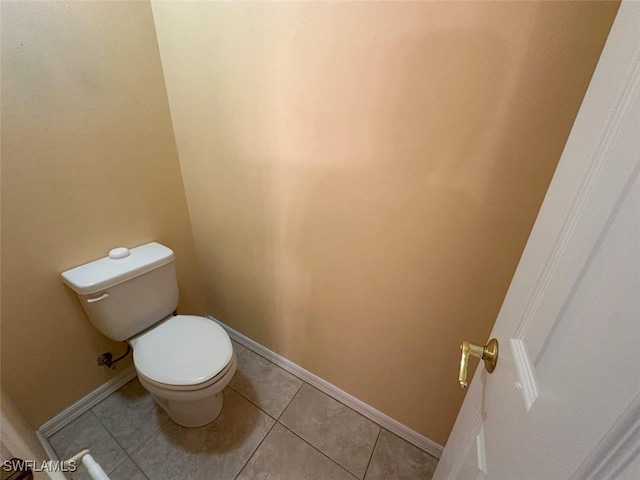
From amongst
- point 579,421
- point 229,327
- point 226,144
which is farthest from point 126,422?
point 579,421

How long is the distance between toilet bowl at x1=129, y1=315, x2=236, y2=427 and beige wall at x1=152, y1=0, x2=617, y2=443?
37cm

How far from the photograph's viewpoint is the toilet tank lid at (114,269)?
1.08m

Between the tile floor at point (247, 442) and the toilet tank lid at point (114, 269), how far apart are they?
0.72 m

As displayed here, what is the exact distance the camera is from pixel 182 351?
3.77 ft

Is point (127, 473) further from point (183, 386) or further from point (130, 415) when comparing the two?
point (183, 386)

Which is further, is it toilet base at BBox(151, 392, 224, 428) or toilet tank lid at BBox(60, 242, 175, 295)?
toilet base at BBox(151, 392, 224, 428)

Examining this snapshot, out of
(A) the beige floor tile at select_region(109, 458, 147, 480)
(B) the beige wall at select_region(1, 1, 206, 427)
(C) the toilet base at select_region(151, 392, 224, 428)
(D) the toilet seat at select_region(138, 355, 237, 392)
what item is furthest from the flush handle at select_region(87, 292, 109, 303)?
(A) the beige floor tile at select_region(109, 458, 147, 480)

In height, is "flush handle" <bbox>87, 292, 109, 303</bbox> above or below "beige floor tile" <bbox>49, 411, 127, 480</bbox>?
above

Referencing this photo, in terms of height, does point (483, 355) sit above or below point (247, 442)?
above

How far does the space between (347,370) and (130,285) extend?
1079 millimetres

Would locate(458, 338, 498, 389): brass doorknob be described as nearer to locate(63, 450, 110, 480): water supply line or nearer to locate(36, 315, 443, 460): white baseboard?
locate(63, 450, 110, 480): water supply line

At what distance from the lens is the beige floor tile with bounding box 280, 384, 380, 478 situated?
122 centimetres

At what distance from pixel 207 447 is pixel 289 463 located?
1.24 ft

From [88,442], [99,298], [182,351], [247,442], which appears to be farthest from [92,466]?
[88,442]
